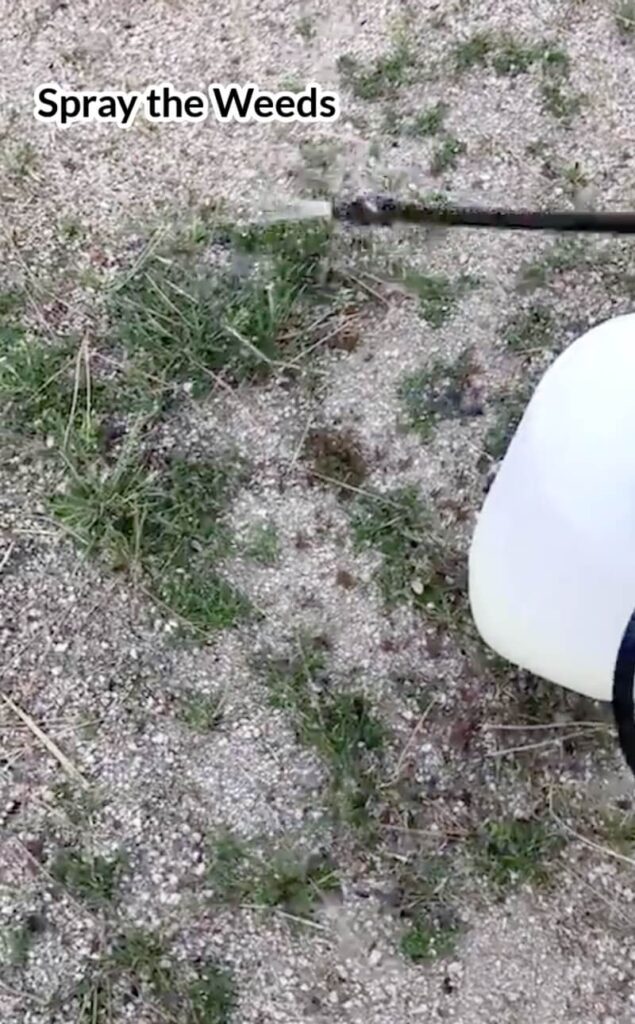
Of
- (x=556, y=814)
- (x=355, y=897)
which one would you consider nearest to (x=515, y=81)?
(x=556, y=814)

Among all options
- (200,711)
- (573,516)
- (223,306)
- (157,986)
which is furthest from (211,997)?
(223,306)

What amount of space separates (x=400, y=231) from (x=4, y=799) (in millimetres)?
1006

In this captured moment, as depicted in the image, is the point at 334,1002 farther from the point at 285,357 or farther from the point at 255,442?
the point at 285,357

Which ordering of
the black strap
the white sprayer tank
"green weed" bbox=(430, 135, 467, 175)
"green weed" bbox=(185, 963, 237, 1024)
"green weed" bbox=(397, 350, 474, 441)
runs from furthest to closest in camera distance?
"green weed" bbox=(430, 135, 467, 175) → "green weed" bbox=(397, 350, 474, 441) → "green weed" bbox=(185, 963, 237, 1024) → the white sprayer tank → the black strap

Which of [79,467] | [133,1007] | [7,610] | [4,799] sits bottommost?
[133,1007]

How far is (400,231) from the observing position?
194cm

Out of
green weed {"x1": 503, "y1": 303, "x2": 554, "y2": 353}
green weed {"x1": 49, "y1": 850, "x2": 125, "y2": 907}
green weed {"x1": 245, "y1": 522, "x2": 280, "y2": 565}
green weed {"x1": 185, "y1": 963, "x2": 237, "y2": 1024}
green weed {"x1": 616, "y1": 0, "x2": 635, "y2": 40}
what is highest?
green weed {"x1": 616, "y1": 0, "x2": 635, "y2": 40}

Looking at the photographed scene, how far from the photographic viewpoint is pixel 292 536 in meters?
1.84

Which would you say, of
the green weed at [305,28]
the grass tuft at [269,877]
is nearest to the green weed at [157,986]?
the grass tuft at [269,877]

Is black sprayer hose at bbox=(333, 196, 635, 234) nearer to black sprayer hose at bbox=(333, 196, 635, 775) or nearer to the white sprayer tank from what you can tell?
black sprayer hose at bbox=(333, 196, 635, 775)

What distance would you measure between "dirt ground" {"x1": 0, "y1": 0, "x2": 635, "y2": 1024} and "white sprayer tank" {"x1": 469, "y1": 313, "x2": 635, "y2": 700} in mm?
374

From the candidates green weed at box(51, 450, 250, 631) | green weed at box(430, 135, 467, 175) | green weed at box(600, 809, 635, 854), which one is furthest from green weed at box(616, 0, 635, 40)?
green weed at box(600, 809, 635, 854)

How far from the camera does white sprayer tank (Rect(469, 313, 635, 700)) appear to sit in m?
1.26

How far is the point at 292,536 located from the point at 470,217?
0.51 metres
